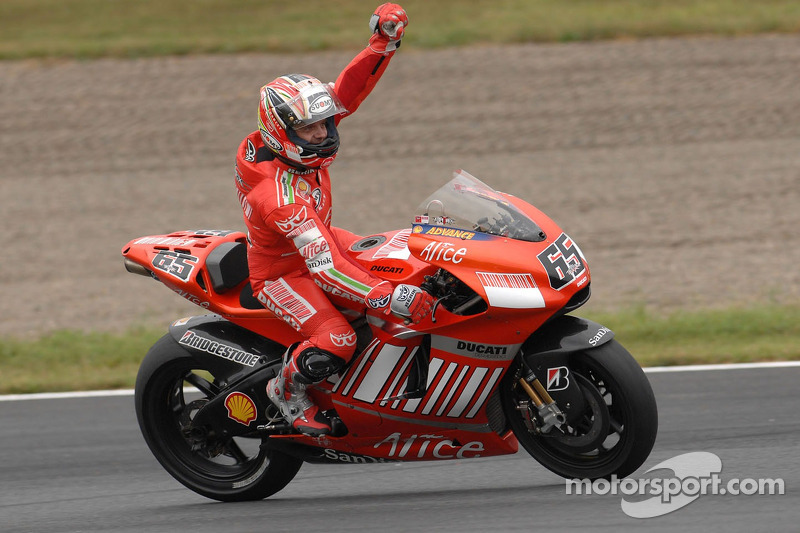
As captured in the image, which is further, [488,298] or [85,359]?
[85,359]

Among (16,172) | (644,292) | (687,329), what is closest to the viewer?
(687,329)

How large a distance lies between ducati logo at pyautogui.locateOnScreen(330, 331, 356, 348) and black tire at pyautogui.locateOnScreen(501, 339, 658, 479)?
0.78 metres

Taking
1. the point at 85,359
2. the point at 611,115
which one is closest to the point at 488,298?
the point at 85,359

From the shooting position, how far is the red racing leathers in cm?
534

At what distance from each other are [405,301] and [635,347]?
400 cm

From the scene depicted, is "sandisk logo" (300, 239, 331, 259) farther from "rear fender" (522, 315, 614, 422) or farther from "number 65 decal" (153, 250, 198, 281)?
"rear fender" (522, 315, 614, 422)

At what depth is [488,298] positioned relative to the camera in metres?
5.12

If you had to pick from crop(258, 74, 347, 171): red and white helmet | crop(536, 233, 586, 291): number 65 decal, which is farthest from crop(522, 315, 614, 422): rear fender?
crop(258, 74, 347, 171): red and white helmet

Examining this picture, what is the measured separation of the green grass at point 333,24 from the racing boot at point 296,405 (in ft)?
41.0

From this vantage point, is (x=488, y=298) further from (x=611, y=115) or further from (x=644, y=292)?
(x=611, y=115)

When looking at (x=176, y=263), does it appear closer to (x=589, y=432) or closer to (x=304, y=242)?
(x=304, y=242)

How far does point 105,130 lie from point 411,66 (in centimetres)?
461

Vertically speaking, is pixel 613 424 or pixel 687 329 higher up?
pixel 613 424

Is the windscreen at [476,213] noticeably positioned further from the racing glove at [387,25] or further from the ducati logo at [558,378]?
the racing glove at [387,25]
